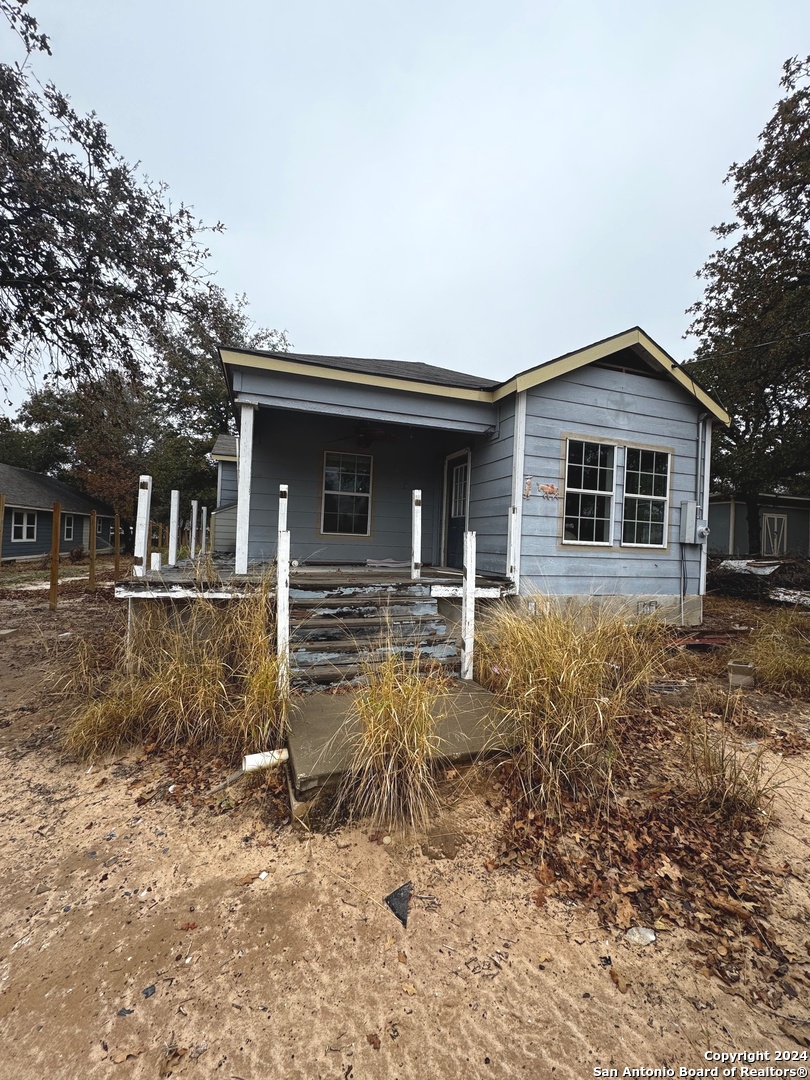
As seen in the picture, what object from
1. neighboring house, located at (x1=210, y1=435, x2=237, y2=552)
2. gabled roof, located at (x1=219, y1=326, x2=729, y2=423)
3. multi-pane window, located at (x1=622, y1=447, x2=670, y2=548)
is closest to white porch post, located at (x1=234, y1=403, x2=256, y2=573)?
gabled roof, located at (x1=219, y1=326, x2=729, y2=423)

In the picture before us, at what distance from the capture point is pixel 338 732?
2828 mm

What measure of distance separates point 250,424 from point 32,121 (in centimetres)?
420

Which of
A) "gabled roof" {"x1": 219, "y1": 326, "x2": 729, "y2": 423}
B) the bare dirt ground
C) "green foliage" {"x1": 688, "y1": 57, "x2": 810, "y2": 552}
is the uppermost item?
"green foliage" {"x1": 688, "y1": 57, "x2": 810, "y2": 552}

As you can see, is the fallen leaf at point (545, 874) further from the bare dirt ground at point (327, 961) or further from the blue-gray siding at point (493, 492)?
the blue-gray siding at point (493, 492)

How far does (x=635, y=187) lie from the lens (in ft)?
39.8

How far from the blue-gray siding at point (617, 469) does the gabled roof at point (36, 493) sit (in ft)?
62.0

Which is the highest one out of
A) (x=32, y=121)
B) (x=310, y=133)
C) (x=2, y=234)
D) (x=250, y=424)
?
(x=310, y=133)

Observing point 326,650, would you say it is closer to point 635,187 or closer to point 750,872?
point 750,872

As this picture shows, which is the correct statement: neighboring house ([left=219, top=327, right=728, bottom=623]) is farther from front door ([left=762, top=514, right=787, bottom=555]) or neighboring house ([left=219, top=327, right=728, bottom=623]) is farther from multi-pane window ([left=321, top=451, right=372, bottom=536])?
front door ([left=762, top=514, right=787, bottom=555])

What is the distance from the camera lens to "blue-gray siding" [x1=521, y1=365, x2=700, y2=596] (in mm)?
6070

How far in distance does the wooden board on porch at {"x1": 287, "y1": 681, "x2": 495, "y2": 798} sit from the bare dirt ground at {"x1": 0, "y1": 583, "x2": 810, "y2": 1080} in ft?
0.87

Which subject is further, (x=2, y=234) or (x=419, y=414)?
(x=419, y=414)

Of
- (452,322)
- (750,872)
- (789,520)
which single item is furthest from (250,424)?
(789,520)

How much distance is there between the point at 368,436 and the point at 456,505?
1.85 meters
